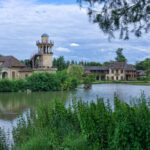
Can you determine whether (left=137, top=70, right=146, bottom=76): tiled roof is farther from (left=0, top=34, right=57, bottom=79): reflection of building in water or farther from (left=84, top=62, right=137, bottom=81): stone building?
(left=0, top=34, right=57, bottom=79): reflection of building in water

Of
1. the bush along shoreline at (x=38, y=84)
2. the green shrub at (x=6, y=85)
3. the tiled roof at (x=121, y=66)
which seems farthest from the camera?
the tiled roof at (x=121, y=66)

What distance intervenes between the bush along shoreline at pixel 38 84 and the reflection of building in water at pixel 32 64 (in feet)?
22.5

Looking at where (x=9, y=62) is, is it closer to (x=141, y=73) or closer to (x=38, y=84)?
(x=38, y=84)

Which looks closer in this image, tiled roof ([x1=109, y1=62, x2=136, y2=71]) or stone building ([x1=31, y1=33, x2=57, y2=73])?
stone building ([x1=31, y1=33, x2=57, y2=73])

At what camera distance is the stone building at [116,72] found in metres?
82.4

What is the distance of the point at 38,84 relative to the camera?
4284 cm

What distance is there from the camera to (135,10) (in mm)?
6988

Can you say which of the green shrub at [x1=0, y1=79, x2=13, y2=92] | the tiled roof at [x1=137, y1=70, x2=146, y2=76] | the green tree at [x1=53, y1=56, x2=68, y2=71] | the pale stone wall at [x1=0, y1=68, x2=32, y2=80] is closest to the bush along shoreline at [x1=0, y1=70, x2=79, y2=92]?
the green shrub at [x1=0, y1=79, x2=13, y2=92]

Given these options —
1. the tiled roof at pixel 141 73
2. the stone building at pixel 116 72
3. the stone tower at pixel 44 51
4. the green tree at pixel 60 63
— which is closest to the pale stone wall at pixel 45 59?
the stone tower at pixel 44 51

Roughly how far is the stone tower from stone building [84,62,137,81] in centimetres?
3143

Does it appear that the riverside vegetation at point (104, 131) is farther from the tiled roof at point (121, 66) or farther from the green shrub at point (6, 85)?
the tiled roof at point (121, 66)

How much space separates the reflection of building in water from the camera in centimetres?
4942

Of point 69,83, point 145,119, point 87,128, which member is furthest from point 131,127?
point 69,83

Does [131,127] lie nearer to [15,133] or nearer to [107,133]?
[107,133]
